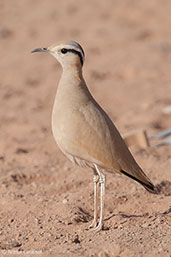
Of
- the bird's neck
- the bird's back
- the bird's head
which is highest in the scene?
the bird's head

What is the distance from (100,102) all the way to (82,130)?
5145mm

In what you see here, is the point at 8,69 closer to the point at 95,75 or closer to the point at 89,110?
the point at 95,75

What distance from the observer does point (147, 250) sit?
356 cm

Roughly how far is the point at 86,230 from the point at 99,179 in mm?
515

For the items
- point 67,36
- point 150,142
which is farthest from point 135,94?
point 67,36

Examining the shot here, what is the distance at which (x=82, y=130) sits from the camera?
3998 millimetres

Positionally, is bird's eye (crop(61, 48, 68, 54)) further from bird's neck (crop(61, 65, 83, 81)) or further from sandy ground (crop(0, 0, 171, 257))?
sandy ground (crop(0, 0, 171, 257))

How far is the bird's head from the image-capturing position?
165 inches

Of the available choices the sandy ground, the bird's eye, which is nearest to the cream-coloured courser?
the bird's eye

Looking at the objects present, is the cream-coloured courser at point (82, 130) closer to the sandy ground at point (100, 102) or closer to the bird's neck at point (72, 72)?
the bird's neck at point (72, 72)

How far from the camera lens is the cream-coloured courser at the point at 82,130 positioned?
13.1 feet

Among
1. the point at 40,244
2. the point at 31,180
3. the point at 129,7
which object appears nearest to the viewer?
the point at 40,244

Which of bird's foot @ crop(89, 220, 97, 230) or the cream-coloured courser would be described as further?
bird's foot @ crop(89, 220, 97, 230)

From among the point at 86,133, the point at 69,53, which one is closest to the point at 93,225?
the point at 86,133
